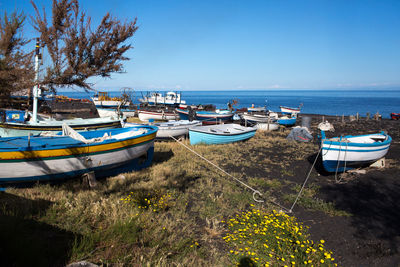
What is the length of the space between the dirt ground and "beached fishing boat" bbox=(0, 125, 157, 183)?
5831 millimetres

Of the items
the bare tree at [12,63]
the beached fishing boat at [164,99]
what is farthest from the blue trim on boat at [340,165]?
the beached fishing boat at [164,99]

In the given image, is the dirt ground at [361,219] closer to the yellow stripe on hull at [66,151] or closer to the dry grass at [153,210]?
the dry grass at [153,210]

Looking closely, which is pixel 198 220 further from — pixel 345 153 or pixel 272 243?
pixel 345 153

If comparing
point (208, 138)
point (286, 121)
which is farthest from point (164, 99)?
point (208, 138)

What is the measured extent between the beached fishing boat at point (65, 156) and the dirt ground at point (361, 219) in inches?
230

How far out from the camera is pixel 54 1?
153 inches

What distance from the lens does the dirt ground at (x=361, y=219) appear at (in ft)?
14.4

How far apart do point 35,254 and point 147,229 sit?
76.4 inches

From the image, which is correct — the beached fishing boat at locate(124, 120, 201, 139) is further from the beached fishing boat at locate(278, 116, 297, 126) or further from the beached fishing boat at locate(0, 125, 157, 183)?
the beached fishing boat at locate(278, 116, 297, 126)

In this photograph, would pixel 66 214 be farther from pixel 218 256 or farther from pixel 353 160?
pixel 353 160

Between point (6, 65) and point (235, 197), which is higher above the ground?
point (6, 65)

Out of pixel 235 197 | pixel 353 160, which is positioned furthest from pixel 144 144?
pixel 353 160

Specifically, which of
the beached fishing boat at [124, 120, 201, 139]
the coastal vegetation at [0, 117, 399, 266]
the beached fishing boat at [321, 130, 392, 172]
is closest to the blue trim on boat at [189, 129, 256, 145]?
the beached fishing boat at [124, 120, 201, 139]

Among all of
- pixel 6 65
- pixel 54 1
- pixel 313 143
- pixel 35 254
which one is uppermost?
pixel 54 1
